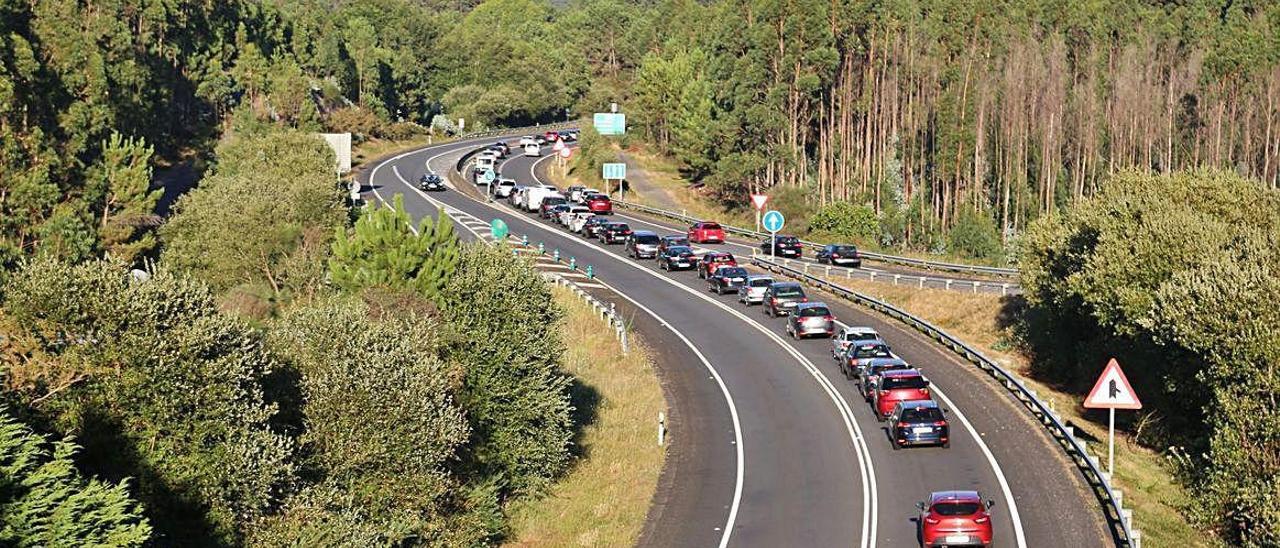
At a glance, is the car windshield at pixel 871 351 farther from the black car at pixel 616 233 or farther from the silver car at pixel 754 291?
the black car at pixel 616 233

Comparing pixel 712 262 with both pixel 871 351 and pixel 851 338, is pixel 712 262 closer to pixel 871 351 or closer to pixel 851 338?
pixel 851 338

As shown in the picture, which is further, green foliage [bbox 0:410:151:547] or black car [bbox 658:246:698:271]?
black car [bbox 658:246:698:271]

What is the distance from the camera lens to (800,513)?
32406 mm

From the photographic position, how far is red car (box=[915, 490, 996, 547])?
28219 mm

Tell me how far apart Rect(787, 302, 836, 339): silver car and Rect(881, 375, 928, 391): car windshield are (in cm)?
1211

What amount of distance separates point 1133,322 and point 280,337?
26.9 m

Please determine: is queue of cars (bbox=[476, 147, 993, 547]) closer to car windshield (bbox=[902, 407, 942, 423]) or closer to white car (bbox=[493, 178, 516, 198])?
car windshield (bbox=[902, 407, 942, 423])

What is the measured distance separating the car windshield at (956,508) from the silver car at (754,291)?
31767mm

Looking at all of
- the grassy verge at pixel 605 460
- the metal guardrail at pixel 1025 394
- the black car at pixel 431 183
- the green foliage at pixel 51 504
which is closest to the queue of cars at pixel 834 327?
the metal guardrail at pixel 1025 394

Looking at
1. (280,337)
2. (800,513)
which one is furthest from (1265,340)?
(280,337)

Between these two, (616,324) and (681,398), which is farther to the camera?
(616,324)

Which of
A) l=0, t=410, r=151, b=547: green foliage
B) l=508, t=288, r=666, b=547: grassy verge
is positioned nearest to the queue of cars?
l=508, t=288, r=666, b=547: grassy verge

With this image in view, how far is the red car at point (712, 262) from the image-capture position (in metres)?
67.6

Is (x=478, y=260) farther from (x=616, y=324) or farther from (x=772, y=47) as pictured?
(x=772, y=47)
